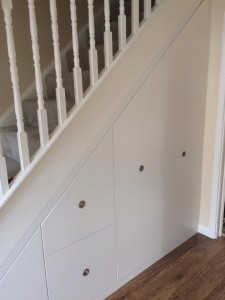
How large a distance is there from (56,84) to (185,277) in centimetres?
169

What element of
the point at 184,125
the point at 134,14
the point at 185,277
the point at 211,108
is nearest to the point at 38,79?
the point at 134,14

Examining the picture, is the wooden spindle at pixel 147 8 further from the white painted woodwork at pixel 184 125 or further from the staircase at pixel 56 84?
the white painted woodwork at pixel 184 125

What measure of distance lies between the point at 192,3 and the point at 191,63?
40 cm

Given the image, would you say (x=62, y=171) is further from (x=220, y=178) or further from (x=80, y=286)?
(x=220, y=178)

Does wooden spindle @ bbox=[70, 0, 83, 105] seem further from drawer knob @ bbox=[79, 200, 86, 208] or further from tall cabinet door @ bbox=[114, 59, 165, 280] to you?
drawer knob @ bbox=[79, 200, 86, 208]

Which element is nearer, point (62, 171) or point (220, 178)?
point (62, 171)

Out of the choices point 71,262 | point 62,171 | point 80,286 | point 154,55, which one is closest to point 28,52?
point 154,55

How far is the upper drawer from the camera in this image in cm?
148

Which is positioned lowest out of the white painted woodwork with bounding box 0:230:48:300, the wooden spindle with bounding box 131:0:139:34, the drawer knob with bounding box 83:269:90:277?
the drawer knob with bounding box 83:269:90:277

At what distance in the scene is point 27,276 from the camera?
56.0 inches

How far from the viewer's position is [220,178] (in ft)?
7.64

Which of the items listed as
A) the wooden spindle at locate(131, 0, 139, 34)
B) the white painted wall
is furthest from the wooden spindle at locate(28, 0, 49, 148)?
the white painted wall

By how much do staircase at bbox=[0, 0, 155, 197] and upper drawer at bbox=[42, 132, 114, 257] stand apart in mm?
295

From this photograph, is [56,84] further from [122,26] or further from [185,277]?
[185,277]
